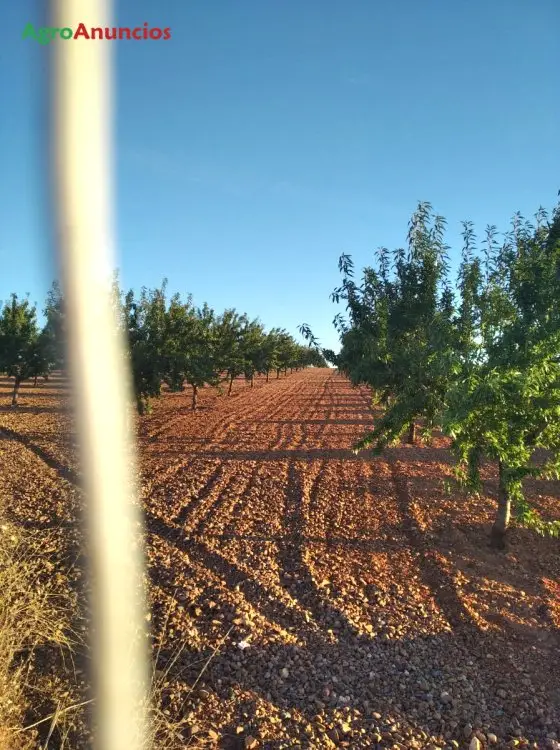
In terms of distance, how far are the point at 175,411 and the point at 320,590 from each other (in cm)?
1705

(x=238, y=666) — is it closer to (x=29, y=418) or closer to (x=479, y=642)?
(x=479, y=642)

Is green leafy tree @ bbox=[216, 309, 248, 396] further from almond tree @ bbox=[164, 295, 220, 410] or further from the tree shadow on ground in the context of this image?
the tree shadow on ground

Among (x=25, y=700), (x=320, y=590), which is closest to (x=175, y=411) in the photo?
(x=320, y=590)

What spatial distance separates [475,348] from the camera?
641 cm

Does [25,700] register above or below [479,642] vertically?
above

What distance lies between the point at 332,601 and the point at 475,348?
4154 millimetres

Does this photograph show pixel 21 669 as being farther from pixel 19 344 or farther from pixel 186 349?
pixel 19 344

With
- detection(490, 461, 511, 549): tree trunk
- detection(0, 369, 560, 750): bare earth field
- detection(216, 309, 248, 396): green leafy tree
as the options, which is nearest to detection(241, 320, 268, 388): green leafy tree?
detection(216, 309, 248, 396): green leafy tree

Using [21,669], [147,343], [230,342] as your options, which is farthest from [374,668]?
[230,342]

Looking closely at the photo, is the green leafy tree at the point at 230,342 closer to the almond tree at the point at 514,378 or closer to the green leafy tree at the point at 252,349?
the green leafy tree at the point at 252,349

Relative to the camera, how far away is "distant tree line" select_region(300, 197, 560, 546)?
564 cm

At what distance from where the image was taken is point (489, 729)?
3930mm

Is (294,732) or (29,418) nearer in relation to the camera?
(294,732)

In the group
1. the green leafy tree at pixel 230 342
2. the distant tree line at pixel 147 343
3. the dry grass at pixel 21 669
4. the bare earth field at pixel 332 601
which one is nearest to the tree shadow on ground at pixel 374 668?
the bare earth field at pixel 332 601
